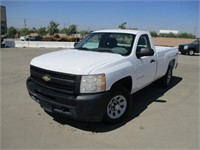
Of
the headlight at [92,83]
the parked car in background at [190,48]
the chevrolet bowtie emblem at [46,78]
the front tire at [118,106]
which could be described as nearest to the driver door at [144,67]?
the front tire at [118,106]

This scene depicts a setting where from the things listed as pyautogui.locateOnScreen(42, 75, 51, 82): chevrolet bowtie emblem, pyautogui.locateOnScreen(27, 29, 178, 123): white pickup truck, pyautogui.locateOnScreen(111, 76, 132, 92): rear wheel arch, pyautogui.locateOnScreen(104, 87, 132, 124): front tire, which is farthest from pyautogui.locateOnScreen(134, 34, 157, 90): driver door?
pyautogui.locateOnScreen(42, 75, 51, 82): chevrolet bowtie emblem

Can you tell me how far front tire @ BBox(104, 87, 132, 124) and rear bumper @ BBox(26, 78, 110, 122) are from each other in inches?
12.6

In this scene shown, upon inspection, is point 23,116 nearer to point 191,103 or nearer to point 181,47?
point 191,103

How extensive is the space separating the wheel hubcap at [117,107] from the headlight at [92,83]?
1.85 feet

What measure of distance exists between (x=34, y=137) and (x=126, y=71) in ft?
6.78

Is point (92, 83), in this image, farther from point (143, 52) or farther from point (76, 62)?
point (143, 52)

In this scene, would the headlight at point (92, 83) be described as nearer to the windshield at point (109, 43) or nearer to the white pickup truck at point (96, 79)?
the white pickup truck at point (96, 79)

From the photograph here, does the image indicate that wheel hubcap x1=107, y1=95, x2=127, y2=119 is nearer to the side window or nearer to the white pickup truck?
the white pickup truck

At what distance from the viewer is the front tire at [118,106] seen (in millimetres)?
3969

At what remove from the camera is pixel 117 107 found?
4.18 meters

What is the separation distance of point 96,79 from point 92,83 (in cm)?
9

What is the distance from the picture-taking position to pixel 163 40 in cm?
4506

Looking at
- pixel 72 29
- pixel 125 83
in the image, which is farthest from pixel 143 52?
pixel 72 29

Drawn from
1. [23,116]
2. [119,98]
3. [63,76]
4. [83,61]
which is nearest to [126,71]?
[119,98]
